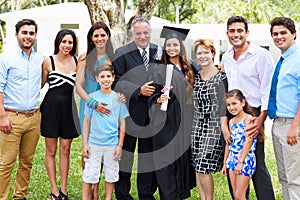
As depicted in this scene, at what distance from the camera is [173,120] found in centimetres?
480

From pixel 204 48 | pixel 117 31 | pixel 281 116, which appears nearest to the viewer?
pixel 281 116

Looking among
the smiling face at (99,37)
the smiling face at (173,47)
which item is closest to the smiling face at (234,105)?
the smiling face at (173,47)

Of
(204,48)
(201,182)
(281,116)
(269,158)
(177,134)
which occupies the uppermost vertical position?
(204,48)

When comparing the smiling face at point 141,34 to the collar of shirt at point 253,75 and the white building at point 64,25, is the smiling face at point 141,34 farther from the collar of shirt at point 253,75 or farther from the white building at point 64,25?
the white building at point 64,25

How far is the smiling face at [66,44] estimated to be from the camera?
5.01 m

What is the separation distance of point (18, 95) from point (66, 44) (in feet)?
2.28

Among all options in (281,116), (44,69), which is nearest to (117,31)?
(44,69)

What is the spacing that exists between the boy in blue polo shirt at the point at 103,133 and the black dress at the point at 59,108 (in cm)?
39

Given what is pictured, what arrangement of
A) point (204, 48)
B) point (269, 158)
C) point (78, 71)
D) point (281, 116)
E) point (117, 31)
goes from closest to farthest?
1. point (281, 116)
2. point (204, 48)
3. point (78, 71)
4. point (269, 158)
5. point (117, 31)

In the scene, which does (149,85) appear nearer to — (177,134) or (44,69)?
(177,134)

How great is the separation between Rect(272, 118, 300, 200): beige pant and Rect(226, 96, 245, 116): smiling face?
0.32m

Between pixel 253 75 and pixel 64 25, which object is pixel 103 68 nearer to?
pixel 253 75

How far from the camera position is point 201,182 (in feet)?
15.7

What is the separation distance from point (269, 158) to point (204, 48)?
13.6 feet
